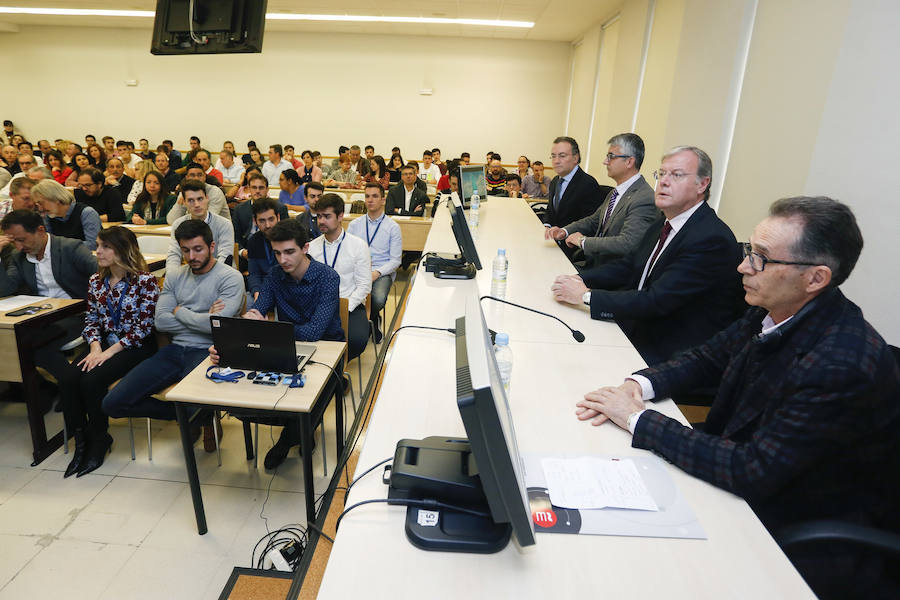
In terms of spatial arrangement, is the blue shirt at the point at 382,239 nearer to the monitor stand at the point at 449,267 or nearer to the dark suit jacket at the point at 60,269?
the monitor stand at the point at 449,267

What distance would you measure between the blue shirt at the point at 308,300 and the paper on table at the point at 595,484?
5.42 feet

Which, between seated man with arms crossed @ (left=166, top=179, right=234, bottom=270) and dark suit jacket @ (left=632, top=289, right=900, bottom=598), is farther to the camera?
seated man with arms crossed @ (left=166, top=179, right=234, bottom=270)

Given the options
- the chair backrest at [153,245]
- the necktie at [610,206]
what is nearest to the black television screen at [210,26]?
the chair backrest at [153,245]

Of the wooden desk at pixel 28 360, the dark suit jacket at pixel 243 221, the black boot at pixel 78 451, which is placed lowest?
the black boot at pixel 78 451

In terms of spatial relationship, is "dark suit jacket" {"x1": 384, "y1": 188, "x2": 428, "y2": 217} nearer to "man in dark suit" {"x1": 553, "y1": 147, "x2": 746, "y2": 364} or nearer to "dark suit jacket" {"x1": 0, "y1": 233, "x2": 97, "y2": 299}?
"dark suit jacket" {"x1": 0, "y1": 233, "x2": 97, "y2": 299}

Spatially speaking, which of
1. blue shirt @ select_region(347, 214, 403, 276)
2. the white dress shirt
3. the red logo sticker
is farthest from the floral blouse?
the red logo sticker

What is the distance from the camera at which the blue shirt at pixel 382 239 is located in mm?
4145

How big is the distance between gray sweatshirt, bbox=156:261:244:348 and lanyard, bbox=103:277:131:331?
17 cm

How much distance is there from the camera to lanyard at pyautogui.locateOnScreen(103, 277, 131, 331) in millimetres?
2604

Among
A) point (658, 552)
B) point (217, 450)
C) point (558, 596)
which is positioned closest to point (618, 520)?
point (658, 552)

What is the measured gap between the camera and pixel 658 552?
0.95 m

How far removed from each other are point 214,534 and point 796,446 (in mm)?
2244

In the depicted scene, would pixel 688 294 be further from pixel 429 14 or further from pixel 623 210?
pixel 429 14

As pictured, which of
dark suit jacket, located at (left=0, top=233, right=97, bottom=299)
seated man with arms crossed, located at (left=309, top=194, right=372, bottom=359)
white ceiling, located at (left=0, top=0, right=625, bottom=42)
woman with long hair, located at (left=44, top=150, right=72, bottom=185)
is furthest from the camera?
woman with long hair, located at (left=44, top=150, right=72, bottom=185)
